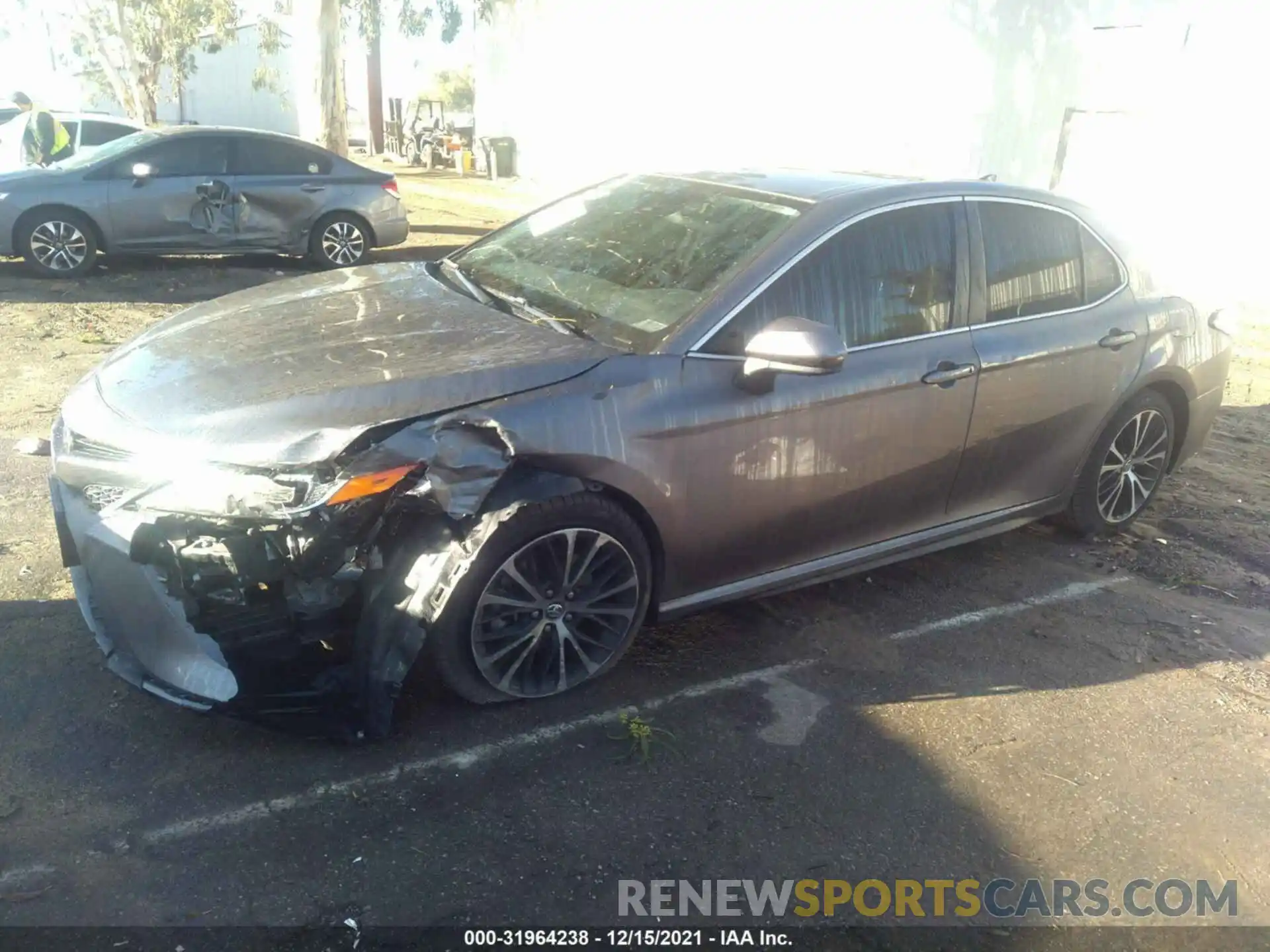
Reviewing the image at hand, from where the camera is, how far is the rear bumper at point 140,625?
298 centimetres

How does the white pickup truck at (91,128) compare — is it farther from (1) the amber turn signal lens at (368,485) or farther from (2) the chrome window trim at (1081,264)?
A: (1) the amber turn signal lens at (368,485)

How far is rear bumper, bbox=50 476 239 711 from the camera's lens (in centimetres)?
298

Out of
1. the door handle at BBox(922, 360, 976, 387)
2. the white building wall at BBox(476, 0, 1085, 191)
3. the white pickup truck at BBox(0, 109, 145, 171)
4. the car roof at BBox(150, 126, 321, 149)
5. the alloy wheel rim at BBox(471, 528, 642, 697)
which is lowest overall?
the alloy wheel rim at BBox(471, 528, 642, 697)

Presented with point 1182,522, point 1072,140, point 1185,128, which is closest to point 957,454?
point 1182,522

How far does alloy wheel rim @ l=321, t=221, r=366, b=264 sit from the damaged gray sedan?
6.84 metres

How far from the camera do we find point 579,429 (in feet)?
10.6

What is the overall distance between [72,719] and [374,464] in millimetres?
1302

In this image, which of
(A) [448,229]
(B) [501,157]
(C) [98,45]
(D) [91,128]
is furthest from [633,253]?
(C) [98,45]

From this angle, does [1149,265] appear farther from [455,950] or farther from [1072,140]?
[1072,140]

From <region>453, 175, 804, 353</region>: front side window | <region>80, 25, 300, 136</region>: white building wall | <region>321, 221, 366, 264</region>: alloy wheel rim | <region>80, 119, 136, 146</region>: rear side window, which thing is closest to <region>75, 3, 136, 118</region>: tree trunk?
<region>80, 25, 300, 136</region>: white building wall

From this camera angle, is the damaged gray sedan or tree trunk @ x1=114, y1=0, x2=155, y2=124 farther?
tree trunk @ x1=114, y1=0, x2=155, y2=124

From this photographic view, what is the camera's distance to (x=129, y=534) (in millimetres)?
2967

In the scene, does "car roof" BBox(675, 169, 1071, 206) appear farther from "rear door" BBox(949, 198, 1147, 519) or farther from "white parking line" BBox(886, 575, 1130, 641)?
"white parking line" BBox(886, 575, 1130, 641)

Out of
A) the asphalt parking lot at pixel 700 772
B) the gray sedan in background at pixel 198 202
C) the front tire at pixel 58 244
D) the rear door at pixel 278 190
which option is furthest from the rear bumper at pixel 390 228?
the asphalt parking lot at pixel 700 772
